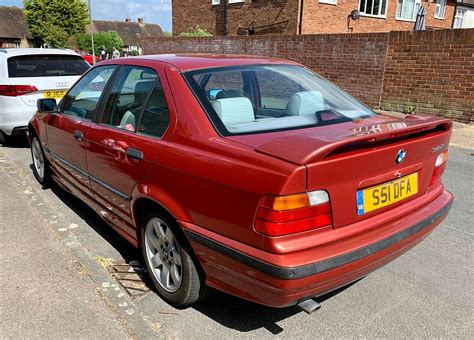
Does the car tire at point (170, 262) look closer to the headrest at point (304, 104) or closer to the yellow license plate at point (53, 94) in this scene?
the headrest at point (304, 104)

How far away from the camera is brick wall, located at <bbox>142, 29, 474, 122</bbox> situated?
9830mm

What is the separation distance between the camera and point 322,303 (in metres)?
2.85

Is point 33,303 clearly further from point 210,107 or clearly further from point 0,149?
point 0,149

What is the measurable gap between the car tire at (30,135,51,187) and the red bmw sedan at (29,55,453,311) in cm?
172

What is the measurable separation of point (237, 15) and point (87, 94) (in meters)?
19.5

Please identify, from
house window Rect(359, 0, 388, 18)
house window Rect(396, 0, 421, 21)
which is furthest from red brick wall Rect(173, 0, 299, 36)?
house window Rect(396, 0, 421, 21)

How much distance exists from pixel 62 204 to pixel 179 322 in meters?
2.69

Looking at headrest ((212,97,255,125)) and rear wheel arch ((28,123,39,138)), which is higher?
headrest ((212,97,255,125))

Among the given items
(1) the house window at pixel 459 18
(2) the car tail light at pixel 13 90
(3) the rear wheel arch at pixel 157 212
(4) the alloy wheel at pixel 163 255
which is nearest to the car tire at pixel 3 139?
(2) the car tail light at pixel 13 90

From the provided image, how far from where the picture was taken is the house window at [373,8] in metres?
21.3

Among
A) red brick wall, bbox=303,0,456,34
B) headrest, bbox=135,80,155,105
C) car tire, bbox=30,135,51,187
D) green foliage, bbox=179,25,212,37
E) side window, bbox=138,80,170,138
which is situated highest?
red brick wall, bbox=303,0,456,34

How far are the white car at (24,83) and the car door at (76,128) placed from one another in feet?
9.04

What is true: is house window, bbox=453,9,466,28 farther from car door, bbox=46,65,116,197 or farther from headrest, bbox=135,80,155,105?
headrest, bbox=135,80,155,105

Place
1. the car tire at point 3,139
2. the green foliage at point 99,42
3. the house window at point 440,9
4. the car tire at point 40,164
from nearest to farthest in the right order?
the car tire at point 40,164, the car tire at point 3,139, the house window at point 440,9, the green foliage at point 99,42
